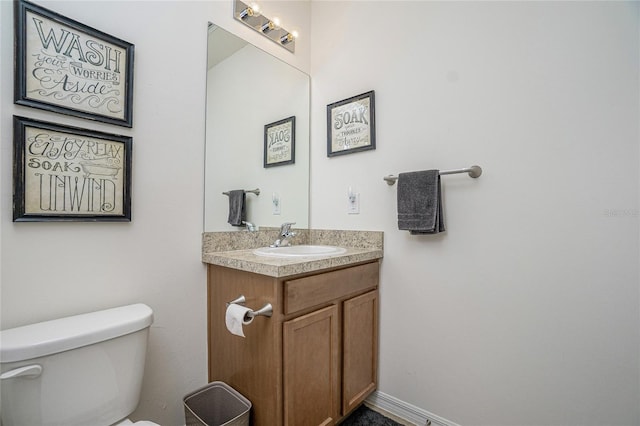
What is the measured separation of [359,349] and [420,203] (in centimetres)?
84

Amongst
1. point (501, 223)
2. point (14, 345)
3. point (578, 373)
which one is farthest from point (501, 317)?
point (14, 345)

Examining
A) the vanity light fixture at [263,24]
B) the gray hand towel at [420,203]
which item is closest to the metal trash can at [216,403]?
the gray hand towel at [420,203]

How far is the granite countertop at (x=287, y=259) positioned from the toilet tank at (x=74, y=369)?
41 centimetres

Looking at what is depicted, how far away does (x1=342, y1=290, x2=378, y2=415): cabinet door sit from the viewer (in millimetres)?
1443

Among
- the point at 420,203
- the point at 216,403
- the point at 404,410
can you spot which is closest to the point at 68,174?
the point at 216,403

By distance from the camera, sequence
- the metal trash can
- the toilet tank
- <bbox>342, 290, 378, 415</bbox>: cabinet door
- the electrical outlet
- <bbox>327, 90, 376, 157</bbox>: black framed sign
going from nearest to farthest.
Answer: the toilet tank
the metal trash can
<bbox>342, 290, 378, 415</bbox>: cabinet door
<bbox>327, 90, 376, 157</bbox>: black framed sign
the electrical outlet

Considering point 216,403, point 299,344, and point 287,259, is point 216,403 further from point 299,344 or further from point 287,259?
point 287,259

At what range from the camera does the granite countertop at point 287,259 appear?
118cm

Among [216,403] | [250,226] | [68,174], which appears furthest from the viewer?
[250,226]

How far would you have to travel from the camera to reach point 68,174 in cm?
106

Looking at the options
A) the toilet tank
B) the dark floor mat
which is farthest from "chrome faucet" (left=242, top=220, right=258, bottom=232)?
the dark floor mat

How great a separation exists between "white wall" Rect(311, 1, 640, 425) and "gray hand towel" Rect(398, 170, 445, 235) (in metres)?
0.10

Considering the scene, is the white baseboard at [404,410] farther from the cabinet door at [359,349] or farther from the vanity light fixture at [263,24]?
the vanity light fixture at [263,24]

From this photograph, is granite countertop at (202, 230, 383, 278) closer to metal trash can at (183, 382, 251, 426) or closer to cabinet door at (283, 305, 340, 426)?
cabinet door at (283, 305, 340, 426)
